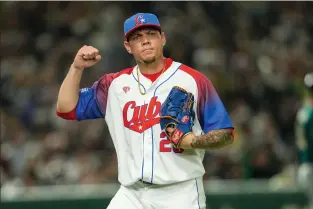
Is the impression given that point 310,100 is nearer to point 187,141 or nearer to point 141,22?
point 141,22

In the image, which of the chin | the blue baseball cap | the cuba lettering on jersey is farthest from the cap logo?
the cuba lettering on jersey

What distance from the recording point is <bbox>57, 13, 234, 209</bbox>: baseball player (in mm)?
5164

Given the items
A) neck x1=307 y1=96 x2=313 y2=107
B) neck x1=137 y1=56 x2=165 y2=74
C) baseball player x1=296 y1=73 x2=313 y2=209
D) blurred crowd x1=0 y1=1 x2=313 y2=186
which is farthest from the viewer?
blurred crowd x1=0 y1=1 x2=313 y2=186

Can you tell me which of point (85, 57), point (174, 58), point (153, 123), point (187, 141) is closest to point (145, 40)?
point (85, 57)

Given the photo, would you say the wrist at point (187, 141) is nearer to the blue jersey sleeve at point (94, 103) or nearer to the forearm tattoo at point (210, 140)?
the forearm tattoo at point (210, 140)

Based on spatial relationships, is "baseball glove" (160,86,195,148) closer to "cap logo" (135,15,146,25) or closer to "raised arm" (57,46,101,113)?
"cap logo" (135,15,146,25)

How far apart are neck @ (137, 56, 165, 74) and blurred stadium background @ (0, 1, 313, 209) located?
3854 millimetres

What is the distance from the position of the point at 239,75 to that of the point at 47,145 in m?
3.03

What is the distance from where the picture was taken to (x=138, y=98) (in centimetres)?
539

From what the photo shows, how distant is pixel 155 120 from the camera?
528cm

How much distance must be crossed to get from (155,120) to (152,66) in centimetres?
39

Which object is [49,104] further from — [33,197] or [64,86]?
[64,86]

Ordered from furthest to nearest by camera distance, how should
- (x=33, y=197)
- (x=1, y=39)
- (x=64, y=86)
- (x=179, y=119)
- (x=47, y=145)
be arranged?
(x=1, y=39) < (x=47, y=145) < (x=33, y=197) < (x=64, y=86) < (x=179, y=119)

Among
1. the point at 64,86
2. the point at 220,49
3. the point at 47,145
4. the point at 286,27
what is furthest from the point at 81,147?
the point at 64,86
